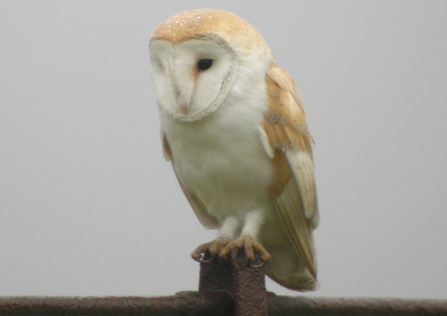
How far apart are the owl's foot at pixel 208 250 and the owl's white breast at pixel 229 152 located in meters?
0.14

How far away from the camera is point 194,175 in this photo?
4.42ft

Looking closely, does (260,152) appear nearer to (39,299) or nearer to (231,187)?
(231,187)

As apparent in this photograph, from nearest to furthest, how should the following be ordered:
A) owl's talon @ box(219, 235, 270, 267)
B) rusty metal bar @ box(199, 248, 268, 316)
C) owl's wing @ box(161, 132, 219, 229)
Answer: rusty metal bar @ box(199, 248, 268, 316) < owl's talon @ box(219, 235, 270, 267) < owl's wing @ box(161, 132, 219, 229)

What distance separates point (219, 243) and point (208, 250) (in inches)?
1.6

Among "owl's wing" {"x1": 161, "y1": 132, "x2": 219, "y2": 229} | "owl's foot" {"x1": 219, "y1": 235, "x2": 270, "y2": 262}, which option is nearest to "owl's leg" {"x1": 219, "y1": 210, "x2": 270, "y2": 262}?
"owl's foot" {"x1": 219, "y1": 235, "x2": 270, "y2": 262}

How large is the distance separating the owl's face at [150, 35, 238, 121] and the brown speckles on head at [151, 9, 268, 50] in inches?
0.5

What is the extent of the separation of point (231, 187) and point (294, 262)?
13.0 inches

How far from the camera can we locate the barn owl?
3.91 feet


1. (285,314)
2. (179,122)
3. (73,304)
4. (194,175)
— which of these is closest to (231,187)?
(194,175)

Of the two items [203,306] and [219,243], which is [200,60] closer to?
[219,243]

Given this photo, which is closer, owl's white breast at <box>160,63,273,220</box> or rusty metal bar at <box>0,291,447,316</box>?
rusty metal bar at <box>0,291,447,316</box>

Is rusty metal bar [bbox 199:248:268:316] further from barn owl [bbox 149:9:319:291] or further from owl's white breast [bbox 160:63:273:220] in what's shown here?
owl's white breast [bbox 160:63:273:220]

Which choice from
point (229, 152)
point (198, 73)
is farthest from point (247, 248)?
point (198, 73)

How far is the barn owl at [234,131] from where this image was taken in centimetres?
119
